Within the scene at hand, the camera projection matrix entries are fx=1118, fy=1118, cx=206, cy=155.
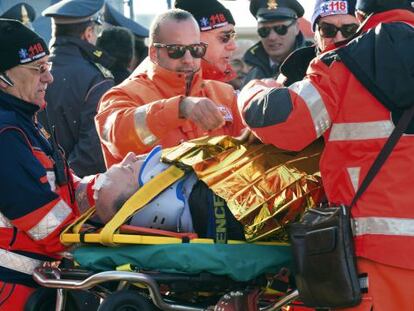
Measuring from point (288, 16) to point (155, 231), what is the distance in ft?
11.9

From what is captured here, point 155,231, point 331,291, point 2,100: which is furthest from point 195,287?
point 2,100

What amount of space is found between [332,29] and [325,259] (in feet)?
7.03

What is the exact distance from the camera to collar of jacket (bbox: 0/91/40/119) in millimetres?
4957

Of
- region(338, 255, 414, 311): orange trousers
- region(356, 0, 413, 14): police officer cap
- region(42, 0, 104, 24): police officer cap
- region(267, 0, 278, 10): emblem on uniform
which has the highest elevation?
region(356, 0, 413, 14): police officer cap

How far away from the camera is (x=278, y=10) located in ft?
25.6

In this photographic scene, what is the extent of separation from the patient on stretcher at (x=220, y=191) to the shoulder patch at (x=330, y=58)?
20.9 inches

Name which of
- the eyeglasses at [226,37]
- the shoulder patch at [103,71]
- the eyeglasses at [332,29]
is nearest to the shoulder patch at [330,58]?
the eyeglasses at [332,29]

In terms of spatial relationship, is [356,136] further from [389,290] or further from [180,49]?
[180,49]

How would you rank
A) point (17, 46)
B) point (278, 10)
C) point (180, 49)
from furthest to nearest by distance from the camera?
1. point (278, 10)
2. point (180, 49)
3. point (17, 46)

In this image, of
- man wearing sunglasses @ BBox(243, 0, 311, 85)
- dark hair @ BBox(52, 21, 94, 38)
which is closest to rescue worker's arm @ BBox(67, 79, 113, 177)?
dark hair @ BBox(52, 21, 94, 38)

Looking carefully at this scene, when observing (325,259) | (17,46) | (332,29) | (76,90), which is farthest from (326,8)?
(325,259)

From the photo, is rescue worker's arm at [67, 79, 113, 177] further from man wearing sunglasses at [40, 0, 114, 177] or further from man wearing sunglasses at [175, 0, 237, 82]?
man wearing sunglasses at [175, 0, 237, 82]

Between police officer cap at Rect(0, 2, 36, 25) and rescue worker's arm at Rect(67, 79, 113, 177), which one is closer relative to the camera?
rescue worker's arm at Rect(67, 79, 113, 177)

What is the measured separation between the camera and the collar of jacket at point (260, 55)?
794cm
